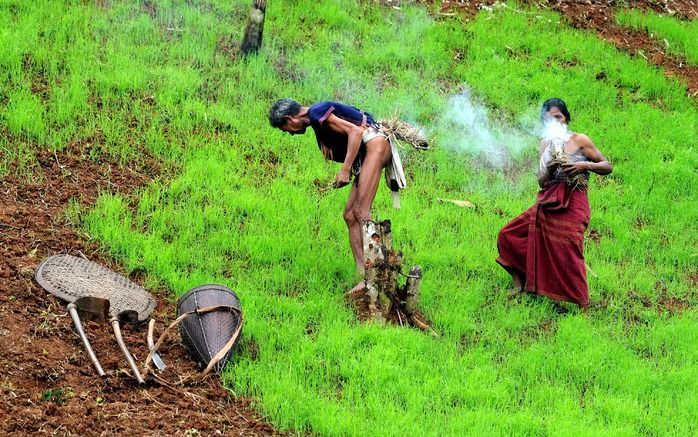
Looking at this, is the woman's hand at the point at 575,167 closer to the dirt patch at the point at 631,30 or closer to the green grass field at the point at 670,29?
the dirt patch at the point at 631,30

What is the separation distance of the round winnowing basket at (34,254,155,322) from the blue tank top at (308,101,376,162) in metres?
2.02

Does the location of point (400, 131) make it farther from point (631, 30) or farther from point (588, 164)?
point (631, 30)

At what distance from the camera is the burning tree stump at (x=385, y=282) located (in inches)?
304

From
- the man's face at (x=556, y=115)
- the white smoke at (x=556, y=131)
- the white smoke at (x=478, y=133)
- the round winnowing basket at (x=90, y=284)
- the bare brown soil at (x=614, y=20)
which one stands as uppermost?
the man's face at (x=556, y=115)

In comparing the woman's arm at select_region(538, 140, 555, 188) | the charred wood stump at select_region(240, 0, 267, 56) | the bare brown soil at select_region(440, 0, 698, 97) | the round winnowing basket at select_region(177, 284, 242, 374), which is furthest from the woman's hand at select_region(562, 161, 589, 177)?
the bare brown soil at select_region(440, 0, 698, 97)

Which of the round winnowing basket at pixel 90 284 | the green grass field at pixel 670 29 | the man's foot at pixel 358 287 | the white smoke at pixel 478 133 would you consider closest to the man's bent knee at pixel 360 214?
the man's foot at pixel 358 287

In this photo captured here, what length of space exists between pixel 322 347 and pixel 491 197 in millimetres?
3982

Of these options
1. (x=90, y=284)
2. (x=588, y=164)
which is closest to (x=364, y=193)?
(x=588, y=164)

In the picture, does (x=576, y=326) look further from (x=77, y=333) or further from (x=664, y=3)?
(x=664, y=3)

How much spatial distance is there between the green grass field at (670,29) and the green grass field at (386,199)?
88 centimetres

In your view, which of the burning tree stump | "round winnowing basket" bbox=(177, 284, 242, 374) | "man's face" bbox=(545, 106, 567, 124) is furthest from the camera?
"man's face" bbox=(545, 106, 567, 124)

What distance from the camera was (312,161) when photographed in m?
10.6

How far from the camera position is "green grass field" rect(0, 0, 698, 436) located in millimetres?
6957

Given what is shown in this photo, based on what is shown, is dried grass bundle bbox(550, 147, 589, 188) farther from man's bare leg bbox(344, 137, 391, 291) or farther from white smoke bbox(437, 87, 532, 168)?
white smoke bbox(437, 87, 532, 168)
